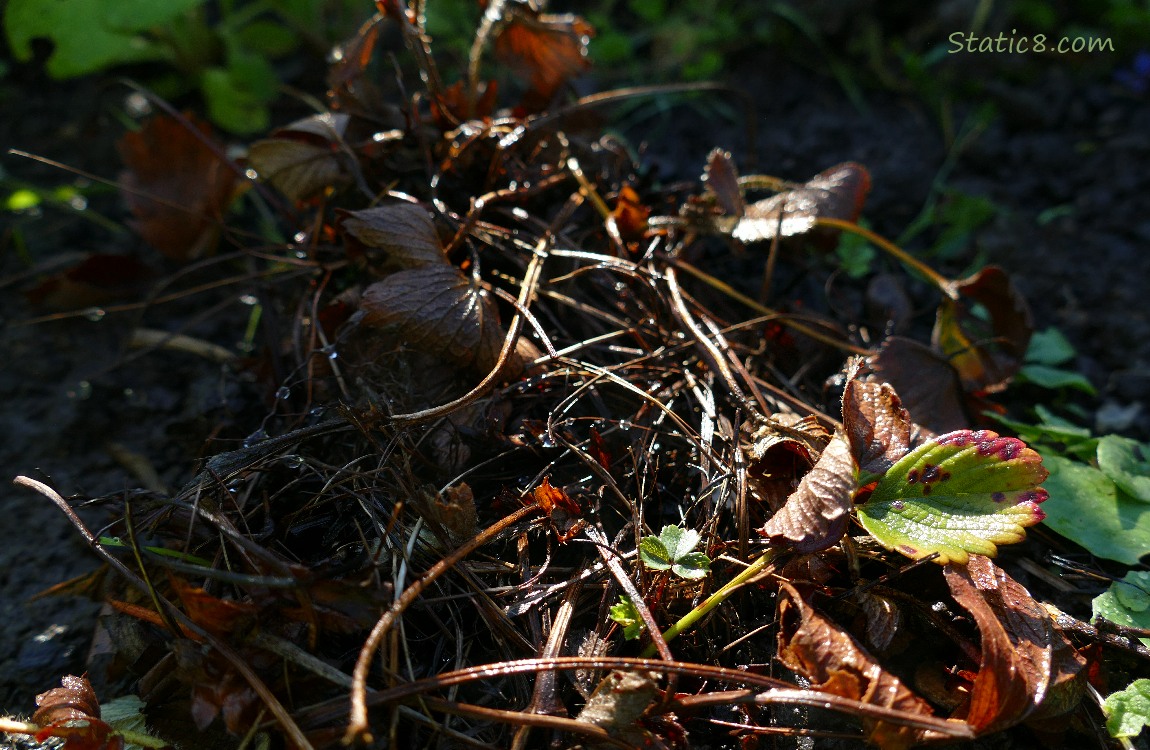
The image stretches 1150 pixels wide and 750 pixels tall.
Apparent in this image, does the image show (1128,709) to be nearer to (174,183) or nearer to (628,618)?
(628,618)

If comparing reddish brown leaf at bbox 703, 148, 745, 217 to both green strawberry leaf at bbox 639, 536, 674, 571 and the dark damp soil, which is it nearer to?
the dark damp soil

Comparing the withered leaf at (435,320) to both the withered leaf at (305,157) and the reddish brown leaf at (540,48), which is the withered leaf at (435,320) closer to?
the withered leaf at (305,157)

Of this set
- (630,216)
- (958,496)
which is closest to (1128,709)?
(958,496)

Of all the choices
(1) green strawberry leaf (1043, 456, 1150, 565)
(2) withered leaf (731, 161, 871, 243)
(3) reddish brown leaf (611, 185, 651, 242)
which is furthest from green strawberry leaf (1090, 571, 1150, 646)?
(3) reddish brown leaf (611, 185, 651, 242)

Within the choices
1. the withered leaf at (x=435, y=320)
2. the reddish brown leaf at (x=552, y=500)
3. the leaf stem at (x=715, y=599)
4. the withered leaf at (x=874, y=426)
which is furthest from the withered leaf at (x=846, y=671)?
the withered leaf at (x=435, y=320)

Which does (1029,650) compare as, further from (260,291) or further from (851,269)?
(260,291)

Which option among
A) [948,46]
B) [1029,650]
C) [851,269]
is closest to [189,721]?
[1029,650]
